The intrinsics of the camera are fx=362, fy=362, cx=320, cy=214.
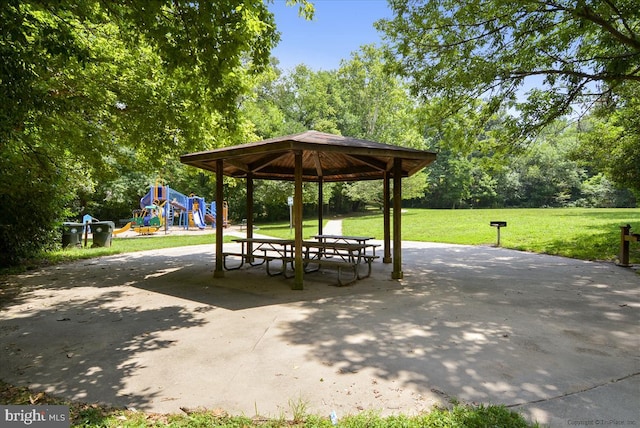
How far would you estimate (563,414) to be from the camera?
246 cm

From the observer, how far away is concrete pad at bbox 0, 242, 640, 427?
2736 mm

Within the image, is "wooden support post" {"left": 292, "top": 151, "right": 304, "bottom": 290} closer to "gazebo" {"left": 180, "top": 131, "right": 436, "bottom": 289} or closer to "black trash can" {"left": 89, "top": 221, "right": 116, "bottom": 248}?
"gazebo" {"left": 180, "top": 131, "right": 436, "bottom": 289}

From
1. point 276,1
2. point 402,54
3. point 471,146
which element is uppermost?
point 402,54

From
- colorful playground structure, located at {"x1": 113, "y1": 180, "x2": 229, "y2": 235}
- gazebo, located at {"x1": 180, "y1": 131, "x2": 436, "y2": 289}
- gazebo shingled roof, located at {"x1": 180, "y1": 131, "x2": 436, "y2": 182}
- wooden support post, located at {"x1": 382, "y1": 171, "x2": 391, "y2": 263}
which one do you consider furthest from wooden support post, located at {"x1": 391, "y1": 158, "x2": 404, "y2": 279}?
colorful playground structure, located at {"x1": 113, "y1": 180, "x2": 229, "y2": 235}

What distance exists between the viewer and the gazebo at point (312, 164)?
6191 millimetres

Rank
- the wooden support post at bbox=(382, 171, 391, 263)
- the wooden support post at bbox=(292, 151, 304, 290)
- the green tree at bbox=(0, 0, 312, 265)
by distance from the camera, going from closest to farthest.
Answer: the green tree at bbox=(0, 0, 312, 265) → the wooden support post at bbox=(292, 151, 304, 290) → the wooden support post at bbox=(382, 171, 391, 263)

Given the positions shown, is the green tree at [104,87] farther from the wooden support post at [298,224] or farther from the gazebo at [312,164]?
the wooden support post at [298,224]

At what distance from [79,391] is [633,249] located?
1316 cm

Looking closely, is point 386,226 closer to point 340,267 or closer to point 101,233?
point 340,267

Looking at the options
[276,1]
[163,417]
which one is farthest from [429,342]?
[276,1]

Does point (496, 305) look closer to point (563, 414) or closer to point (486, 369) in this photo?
point (486, 369)

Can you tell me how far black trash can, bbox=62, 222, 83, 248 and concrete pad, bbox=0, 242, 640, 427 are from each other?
6.31 meters

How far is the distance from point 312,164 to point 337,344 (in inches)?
283

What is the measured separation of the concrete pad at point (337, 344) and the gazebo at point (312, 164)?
49.3 inches
